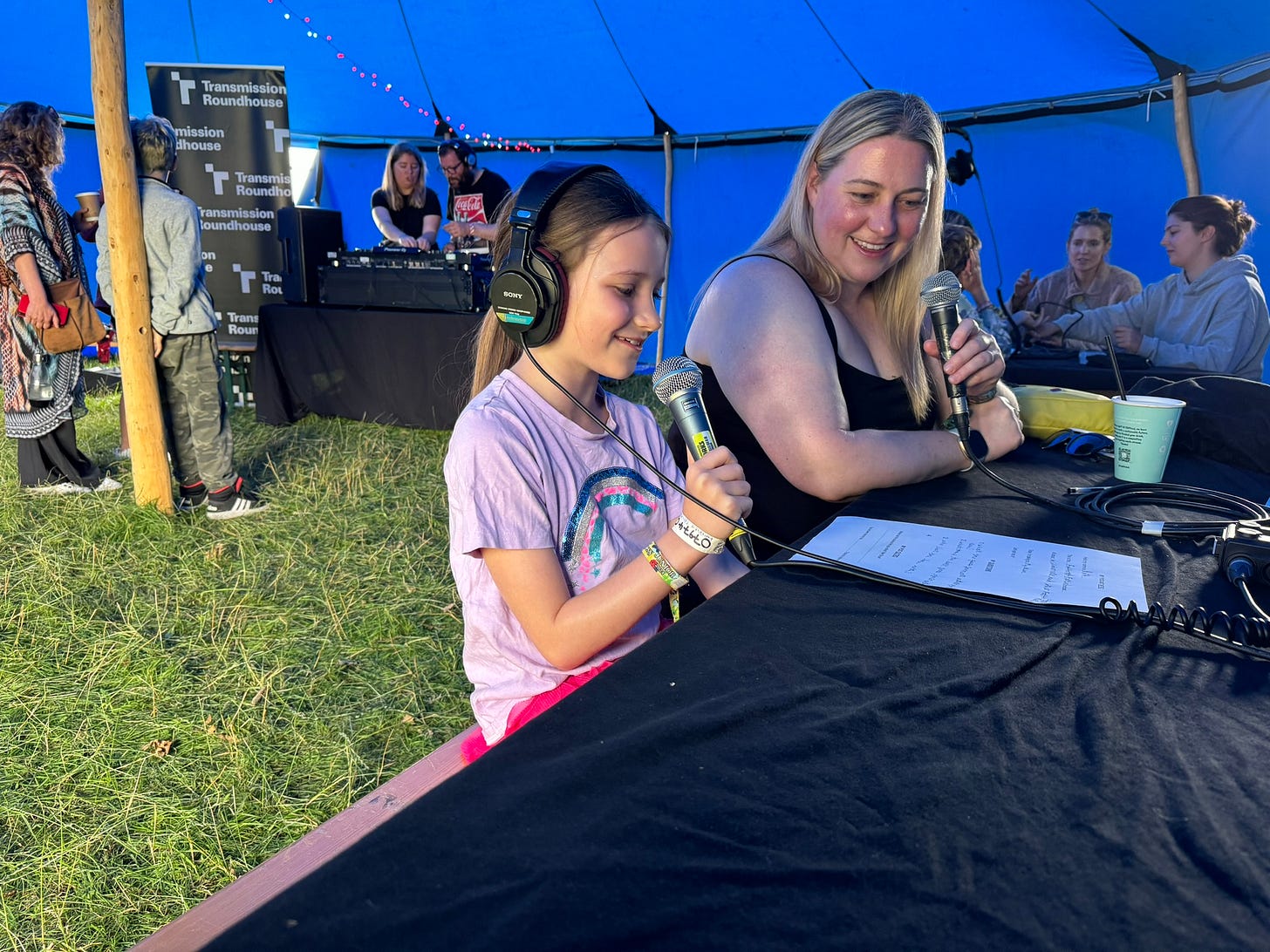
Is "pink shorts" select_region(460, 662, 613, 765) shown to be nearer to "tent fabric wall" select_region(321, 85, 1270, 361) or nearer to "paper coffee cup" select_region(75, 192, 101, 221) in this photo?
"tent fabric wall" select_region(321, 85, 1270, 361)

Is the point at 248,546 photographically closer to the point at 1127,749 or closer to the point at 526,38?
the point at 1127,749

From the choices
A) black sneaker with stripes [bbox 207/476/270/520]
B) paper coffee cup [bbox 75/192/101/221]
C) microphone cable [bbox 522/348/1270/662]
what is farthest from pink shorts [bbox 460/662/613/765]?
paper coffee cup [bbox 75/192/101/221]

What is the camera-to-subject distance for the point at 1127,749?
2.06 feet

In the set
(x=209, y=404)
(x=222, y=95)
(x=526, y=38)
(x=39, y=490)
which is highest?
(x=526, y=38)

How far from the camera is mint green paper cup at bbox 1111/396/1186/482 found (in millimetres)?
1448

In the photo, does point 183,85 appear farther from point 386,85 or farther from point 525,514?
point 525,514

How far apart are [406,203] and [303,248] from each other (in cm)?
100

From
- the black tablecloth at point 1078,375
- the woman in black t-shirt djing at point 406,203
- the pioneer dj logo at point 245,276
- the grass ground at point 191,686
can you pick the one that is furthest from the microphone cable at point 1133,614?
the pioneer dj logo at point 245,276

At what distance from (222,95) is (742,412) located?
19.0 ft

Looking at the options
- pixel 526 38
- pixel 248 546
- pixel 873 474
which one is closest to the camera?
pixel 873 474

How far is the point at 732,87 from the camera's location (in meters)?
6.48

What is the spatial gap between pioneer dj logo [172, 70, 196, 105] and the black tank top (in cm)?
569

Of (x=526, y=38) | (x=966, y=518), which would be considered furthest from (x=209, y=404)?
(x=526, y=38)

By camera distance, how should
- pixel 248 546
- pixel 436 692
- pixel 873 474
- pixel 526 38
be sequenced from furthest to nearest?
pixel 526 38
pixel 248 546
pixel 436 692
pixel 873 474
